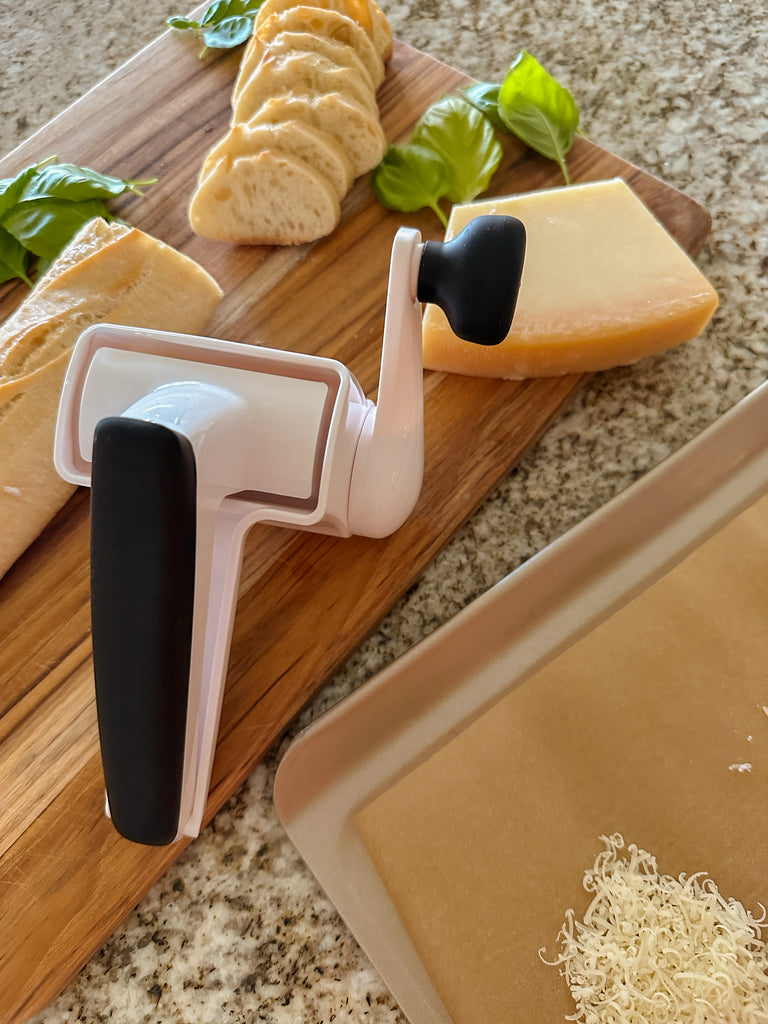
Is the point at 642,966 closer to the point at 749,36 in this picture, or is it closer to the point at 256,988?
the point at 256,988

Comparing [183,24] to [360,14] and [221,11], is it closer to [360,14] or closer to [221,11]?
[221,11]

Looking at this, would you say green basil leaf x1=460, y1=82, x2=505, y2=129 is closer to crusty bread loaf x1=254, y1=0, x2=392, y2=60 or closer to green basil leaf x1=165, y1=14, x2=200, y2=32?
crusty bread loaf x1=254, y1=0, x2=392, y2=60

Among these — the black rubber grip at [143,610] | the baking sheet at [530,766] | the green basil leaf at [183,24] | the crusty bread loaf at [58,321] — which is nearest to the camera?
the black rubber grip at [143,610]

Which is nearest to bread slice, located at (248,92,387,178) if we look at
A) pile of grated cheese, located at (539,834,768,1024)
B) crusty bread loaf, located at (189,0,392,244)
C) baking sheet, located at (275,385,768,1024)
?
crusty bread loaf, located at (189,0,392,244)

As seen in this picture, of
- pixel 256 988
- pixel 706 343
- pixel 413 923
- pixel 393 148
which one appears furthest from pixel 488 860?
pixel 393 148

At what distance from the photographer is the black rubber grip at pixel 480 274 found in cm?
47

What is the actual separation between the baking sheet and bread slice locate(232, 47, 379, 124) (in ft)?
1.52

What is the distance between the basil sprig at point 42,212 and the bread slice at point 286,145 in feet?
0.40

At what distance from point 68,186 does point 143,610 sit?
1.64ft

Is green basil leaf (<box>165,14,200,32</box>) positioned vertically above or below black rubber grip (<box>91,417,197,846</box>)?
above

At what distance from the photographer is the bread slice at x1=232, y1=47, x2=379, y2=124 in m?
0.73

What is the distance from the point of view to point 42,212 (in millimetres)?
747

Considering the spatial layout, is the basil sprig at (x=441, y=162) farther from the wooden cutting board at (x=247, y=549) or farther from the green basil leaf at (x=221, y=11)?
the green basil leaf at (x=221, y=11)

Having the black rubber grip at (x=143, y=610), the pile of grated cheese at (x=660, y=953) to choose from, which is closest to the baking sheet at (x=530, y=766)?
the pile of grated cheese at (x=660, y=953)
